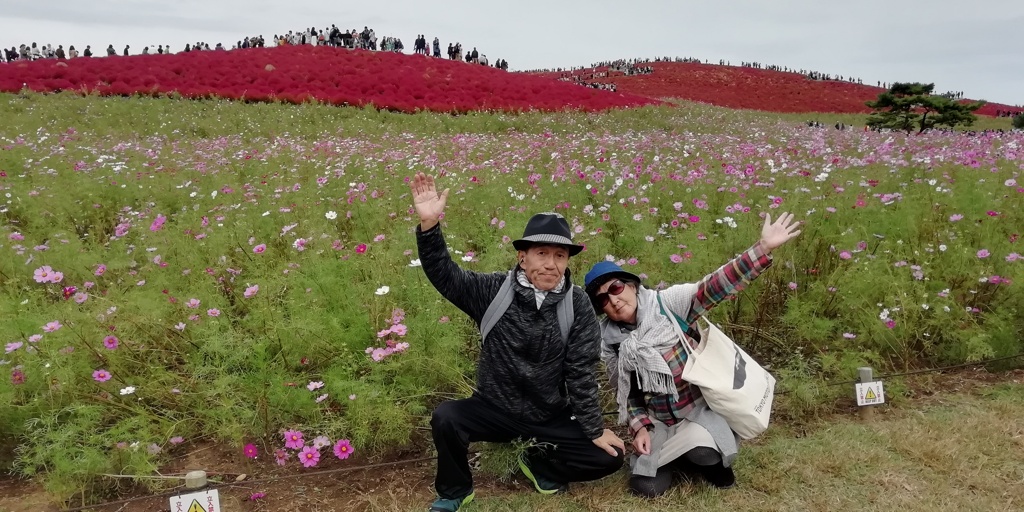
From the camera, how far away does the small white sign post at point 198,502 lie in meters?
1.87

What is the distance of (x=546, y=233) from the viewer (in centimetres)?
190

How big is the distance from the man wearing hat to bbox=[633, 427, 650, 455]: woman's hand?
7 centimetres

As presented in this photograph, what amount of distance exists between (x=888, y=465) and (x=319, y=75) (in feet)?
51.1

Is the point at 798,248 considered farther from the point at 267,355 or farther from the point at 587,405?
the point at 267,355

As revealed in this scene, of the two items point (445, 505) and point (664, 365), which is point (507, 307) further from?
point (445, 505)

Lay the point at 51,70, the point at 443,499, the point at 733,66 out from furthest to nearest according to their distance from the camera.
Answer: the point at 733,66 → the point at 51,70 → the point at 443,499

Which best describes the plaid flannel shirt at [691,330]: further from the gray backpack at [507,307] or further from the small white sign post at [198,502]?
the small white sign post at [198,502]

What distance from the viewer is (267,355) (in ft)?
8.82

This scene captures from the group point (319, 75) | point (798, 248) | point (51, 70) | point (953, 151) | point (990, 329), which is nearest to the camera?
point (990, 329)

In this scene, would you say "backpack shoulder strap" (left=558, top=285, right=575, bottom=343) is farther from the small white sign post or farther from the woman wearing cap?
the small white sign post

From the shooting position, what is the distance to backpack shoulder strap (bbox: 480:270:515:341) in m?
2.03

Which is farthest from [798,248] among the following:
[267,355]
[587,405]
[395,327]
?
[267,355]

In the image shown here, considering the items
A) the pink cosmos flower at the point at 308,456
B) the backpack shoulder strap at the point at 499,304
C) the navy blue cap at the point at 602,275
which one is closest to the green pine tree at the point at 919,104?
the navy blue cap at the point at 602,275

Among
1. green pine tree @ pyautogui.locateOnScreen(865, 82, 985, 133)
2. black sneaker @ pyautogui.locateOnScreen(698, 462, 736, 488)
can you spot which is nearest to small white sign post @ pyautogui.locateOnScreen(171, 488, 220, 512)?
black sneaker @ pyautogui.locateOnScreen(698, 462, 736, 488)
